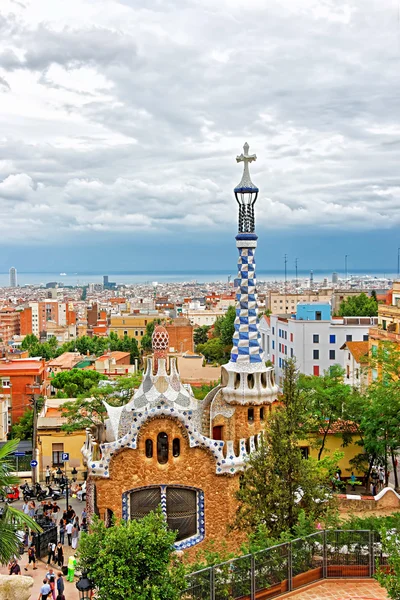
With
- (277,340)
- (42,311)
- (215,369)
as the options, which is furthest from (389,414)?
(42,311)

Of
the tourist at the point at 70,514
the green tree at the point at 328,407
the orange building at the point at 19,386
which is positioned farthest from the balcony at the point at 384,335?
the orange building at the point at 19,386

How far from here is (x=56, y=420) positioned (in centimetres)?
3434

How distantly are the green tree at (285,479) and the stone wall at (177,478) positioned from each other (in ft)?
11.0

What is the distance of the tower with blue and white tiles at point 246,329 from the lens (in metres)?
22.2

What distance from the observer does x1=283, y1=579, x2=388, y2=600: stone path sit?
14477 millimetres

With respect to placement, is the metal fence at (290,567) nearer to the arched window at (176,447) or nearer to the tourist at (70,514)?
the arched window at (176,447)

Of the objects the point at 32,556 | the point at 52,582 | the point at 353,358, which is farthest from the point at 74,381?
the point at 52,582

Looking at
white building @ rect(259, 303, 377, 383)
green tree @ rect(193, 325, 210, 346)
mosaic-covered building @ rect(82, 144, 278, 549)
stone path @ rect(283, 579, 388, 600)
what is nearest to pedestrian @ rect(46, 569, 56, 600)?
mosaic-covered building @ rect(82, 144, 278, 549)

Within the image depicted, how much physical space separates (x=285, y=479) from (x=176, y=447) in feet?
16.3

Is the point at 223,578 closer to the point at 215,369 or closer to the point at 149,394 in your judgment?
the point at 149,394

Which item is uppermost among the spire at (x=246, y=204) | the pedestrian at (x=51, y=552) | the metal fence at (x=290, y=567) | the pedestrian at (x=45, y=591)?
the spire at (x=246, y=204)

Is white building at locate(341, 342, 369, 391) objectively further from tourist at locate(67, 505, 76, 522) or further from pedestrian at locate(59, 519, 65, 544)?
pedestrian at locate(59, 519, 65, 544)

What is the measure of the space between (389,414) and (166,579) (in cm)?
1527

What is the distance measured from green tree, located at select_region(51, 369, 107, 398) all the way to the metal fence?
3079cm
